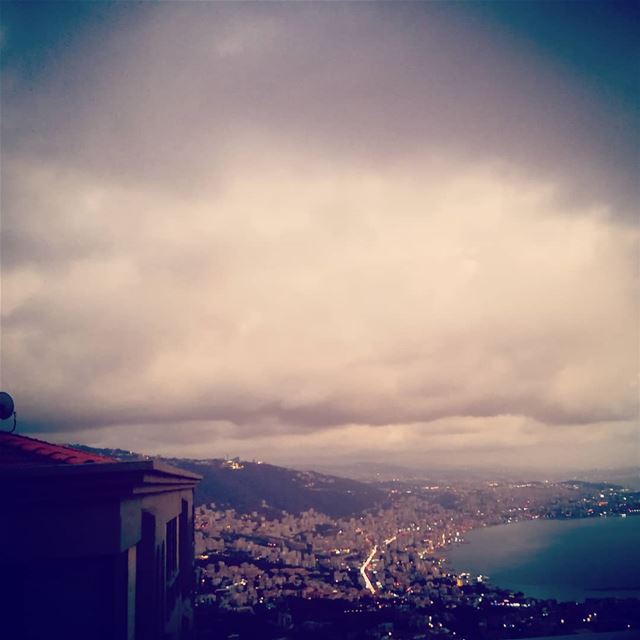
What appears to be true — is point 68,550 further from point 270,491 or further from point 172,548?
point 270,491

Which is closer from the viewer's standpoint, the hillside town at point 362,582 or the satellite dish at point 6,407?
the satellite dish at point 6,407

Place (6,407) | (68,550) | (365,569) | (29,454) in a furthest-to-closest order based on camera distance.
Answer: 1. (365,569)
2. (6,407)
3. (29,454)
4. (68,550)

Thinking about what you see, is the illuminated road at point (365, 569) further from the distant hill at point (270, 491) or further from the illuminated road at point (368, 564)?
the distant hill at point (270, 491)

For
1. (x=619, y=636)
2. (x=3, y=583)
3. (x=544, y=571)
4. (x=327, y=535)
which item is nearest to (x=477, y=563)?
(x=544, y=571)

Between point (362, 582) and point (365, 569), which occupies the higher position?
point (362, 582)

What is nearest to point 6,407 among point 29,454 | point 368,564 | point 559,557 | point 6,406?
point 6,406

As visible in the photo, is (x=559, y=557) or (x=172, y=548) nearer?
(x=172, y=548)

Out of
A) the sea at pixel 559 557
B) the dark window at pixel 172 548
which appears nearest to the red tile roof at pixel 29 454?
the dark window at pixel 172 548

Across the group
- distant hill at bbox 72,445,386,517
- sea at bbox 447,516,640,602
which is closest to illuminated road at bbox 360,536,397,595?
sea at bbox 447,516,640,602
